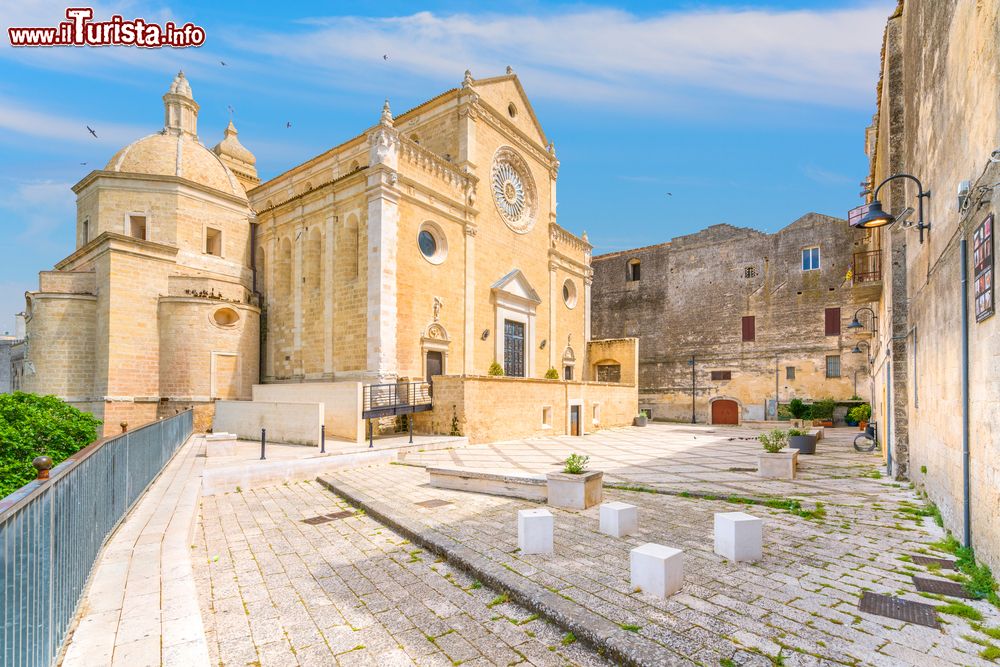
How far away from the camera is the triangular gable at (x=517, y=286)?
23977 millimetres

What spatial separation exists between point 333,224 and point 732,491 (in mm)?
17539

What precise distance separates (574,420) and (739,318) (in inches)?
583

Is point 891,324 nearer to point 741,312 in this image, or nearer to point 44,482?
point 44,482

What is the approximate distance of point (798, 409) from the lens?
27328mm

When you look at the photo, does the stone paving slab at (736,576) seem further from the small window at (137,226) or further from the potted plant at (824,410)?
the small window at (137,226)

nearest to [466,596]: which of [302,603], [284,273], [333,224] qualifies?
[302,603]

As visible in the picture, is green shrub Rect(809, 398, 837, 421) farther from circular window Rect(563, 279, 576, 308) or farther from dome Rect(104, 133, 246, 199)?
dome Rect(104, 133, 246, 199)

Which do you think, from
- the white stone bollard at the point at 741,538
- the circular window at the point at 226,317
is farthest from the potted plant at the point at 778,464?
the circular window at the point at 226,317

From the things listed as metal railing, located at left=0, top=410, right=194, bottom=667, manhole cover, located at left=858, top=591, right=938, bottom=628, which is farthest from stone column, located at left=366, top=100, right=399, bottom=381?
manhole cover, located at left=858, top=591, right=938, bottom=628

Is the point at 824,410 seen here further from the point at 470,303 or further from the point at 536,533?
the point at 536,533

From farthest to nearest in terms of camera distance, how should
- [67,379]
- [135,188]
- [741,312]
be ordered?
[741,312], [135,188], [67,379]

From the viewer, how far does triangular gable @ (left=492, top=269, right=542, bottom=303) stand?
2398 centimetres

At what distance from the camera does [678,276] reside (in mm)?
33281

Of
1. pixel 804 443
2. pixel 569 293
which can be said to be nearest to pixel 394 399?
pixel 804 443
